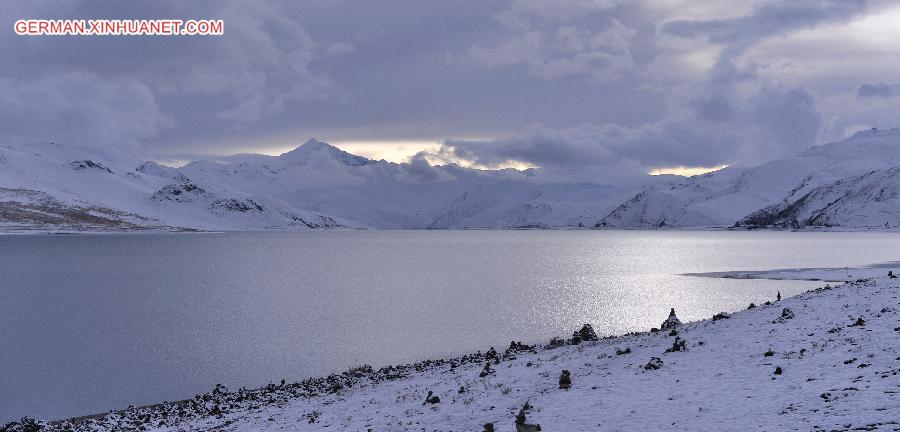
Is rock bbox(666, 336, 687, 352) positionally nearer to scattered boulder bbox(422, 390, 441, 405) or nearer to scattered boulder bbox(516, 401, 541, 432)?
scattered boulder bbox(422, 390, 441, 405)

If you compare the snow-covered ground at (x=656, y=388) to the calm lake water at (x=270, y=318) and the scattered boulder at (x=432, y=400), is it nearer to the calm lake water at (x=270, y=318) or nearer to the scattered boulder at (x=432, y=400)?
the scattered boulder at (x=432, y=400)

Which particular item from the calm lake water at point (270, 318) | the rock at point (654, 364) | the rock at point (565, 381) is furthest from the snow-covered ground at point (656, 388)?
the calm lake water at point (270, 318)

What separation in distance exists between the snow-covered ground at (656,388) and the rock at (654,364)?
0.07 metres

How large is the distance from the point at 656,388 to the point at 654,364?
334 centimetres

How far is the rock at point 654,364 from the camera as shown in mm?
29055

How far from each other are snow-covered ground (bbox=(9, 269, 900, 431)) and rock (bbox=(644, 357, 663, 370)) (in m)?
0.07

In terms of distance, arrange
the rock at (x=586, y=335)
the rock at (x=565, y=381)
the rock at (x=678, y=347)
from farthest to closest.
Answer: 1. the rock at (x=586, y=335)
2. the rock at (x=678, y=347)
3. the rock at (x=565, y=381)

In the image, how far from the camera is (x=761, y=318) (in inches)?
1421

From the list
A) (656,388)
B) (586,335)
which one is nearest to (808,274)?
(586,335)

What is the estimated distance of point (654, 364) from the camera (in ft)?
95.8

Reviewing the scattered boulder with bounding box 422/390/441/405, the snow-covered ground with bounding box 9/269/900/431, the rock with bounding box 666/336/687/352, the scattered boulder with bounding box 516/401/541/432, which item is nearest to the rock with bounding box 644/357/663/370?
the snow-covered ground with bounding box 9/269/900/431

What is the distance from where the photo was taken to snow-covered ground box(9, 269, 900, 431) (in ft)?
71.7

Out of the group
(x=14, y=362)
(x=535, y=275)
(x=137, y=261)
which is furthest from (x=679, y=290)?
(x=137, y=261)

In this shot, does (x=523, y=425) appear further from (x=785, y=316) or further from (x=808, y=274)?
(x=808, y=274)
